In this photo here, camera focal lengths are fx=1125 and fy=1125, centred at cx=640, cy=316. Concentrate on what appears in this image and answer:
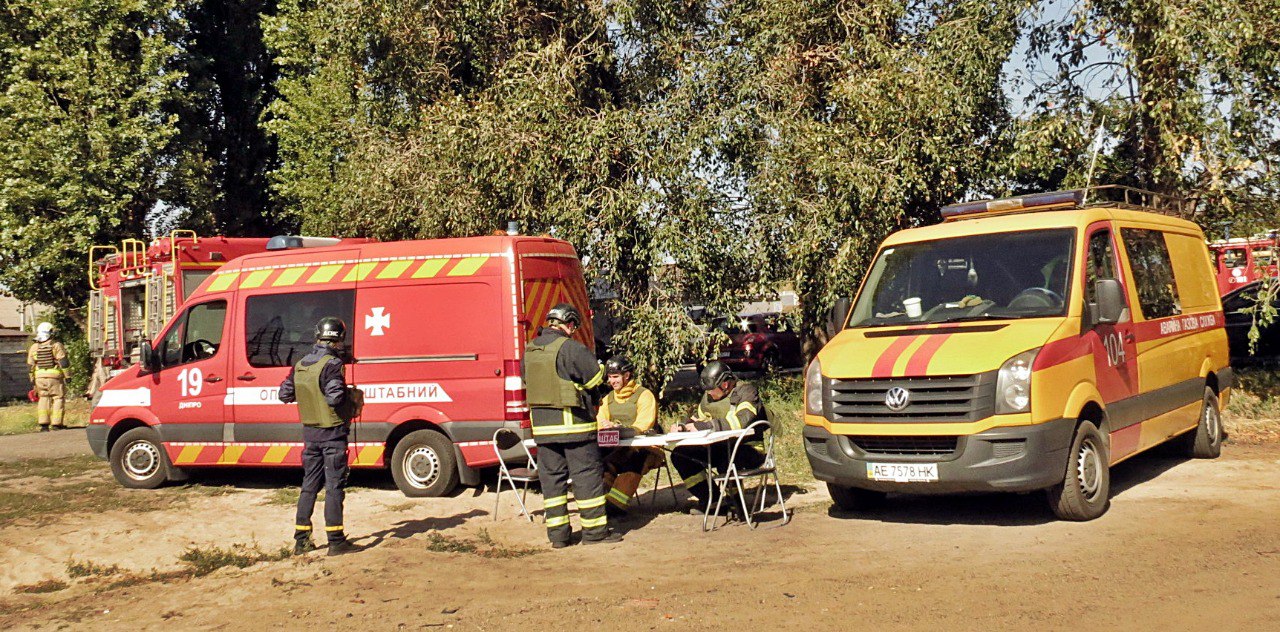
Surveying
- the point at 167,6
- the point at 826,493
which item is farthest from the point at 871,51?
the point at 167,6

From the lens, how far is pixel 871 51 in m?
14.4

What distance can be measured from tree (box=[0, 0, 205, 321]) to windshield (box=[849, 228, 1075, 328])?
1916 centimetres

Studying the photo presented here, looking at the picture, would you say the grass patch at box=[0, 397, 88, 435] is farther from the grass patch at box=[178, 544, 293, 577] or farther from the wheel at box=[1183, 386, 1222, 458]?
the wheel at box=[1183, 386, 1222, 458]

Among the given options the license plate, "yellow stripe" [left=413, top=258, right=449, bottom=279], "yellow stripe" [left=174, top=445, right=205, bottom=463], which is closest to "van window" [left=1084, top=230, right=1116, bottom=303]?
the license plate

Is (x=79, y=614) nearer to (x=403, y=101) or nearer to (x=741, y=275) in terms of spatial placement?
(x=741, y=275)

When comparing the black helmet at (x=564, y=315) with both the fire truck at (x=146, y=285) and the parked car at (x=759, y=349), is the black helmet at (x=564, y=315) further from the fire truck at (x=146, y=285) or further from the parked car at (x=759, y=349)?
the parked car at (x=759, y=349)

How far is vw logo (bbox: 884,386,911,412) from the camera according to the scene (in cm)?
771

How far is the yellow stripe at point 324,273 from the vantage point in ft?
35.3

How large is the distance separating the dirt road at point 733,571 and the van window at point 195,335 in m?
2.05

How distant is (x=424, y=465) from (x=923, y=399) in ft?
16.1

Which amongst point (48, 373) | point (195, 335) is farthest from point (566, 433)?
point (48, 373)

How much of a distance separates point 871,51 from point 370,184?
7305 mm

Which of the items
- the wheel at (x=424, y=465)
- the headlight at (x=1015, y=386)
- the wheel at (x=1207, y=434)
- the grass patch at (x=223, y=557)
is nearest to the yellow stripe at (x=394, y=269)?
the wheel at (x=424, y=465)

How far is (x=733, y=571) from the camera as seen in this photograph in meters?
6.96
